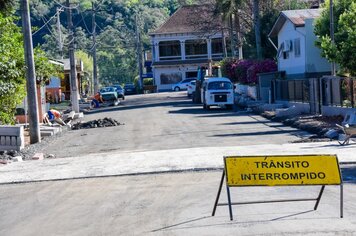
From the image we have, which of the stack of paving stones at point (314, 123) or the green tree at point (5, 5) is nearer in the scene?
the green tree at point (5, 5)

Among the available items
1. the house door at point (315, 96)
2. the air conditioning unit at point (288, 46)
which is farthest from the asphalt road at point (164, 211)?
the air conditioning unit at point (288, 46)

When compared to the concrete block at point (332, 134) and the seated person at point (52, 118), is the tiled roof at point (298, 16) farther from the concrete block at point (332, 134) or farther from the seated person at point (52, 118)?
the concrete block at point (332, 134)

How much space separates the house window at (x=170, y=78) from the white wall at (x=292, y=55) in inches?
1895

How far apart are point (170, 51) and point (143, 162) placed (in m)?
81.7

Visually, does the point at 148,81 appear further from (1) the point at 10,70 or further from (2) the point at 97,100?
(1) the point at 10,70

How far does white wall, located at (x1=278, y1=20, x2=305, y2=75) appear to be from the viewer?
165 feet

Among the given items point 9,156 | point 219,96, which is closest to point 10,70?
point 9,156

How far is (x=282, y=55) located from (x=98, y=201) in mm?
41676

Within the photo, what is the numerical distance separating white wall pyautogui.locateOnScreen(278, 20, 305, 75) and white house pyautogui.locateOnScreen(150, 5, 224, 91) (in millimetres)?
44436

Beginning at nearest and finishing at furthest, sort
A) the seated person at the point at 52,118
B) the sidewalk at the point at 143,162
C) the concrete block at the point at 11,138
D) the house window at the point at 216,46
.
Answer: the sidewalk at the point at 143,162 → the concrete block at the point at 11,138 → the seated person at the point at 52,118 → the house window at the point at 216,46

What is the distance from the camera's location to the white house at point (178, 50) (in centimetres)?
10150

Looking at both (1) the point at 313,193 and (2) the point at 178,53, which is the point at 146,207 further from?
(2) the point at 178,53

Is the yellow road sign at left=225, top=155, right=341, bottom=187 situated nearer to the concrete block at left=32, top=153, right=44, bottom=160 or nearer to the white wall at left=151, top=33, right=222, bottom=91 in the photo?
the concrete block at left=32, top=153, right=44, bottom=160

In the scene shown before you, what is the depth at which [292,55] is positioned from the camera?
173ft
